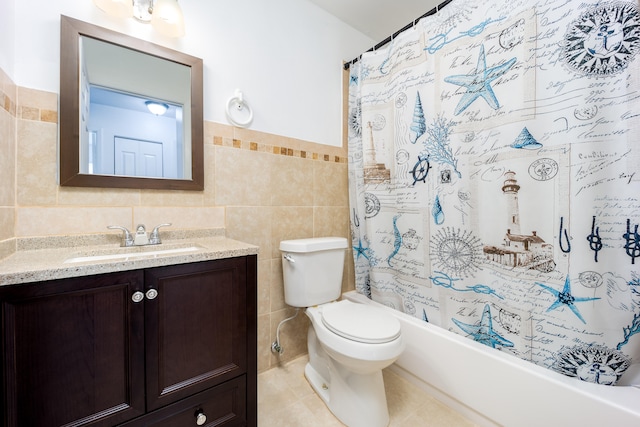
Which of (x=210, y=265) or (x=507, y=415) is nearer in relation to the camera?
(x=210, y=265)

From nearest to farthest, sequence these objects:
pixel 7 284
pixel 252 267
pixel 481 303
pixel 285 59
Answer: pixel 7 284 < pixel 252 267 < pixel 481 303 < pixel 285 59

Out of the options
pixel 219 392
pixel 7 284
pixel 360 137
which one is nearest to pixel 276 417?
pixel 219 392

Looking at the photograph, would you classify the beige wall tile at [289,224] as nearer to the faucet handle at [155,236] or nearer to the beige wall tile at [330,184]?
the beige wall tile at [330,184]

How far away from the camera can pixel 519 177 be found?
1113 millimetres

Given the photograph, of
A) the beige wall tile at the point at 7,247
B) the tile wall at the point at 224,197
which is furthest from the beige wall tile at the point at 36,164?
the beige wall tile at the point at 7,247

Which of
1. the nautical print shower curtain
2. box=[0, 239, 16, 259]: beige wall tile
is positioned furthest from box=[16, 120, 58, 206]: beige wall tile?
the nautical print shower curtain

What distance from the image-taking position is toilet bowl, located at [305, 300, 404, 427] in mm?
1103

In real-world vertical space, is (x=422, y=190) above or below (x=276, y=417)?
above

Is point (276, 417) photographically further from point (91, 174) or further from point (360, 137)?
point (360, 137)

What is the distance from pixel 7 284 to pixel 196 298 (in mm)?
460

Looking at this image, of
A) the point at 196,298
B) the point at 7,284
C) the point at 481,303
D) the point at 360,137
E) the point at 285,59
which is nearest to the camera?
the point at 7,284

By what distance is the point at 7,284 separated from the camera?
66 cm

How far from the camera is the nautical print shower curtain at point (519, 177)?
92 cm

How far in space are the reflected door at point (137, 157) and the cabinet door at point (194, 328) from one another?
575mm
